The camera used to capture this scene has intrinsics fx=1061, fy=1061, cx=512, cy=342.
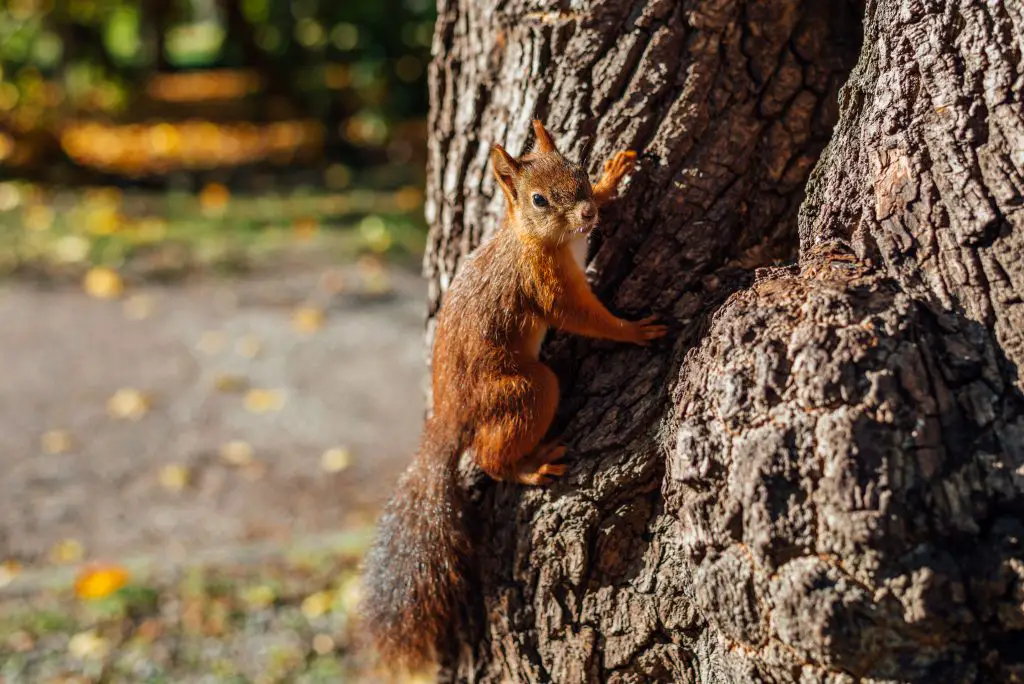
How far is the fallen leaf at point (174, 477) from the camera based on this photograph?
547cm

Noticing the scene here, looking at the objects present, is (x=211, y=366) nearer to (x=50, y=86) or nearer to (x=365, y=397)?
(x=365, y=397)

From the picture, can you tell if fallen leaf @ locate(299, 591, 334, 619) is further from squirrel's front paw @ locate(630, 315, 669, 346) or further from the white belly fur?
squirrel's front paw @ locate(630, 315, 669, 346)

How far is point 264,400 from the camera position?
6.38 meters

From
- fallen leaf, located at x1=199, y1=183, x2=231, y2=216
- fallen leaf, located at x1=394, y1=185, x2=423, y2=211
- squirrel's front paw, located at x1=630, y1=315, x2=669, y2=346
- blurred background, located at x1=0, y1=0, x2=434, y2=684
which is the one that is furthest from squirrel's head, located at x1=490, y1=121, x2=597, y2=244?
fallen leaf, located at x1=199, y1=183, x2=231, y2=216

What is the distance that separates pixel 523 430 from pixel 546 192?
1.77ft

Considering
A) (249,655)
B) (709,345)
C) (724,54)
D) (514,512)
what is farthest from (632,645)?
(249,655)

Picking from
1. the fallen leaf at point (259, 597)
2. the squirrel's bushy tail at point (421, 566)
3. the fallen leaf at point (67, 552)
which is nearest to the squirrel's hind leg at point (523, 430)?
the squirrel's bushy tail at point (421, 566)

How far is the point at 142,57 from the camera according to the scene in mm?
14312

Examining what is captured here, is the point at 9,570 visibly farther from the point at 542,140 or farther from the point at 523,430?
the point at 542,140

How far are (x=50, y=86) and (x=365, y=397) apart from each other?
7656 millimetres

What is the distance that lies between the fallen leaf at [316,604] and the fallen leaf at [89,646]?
76 cm

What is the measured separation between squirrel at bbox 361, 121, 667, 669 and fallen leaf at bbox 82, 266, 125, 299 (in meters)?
5.97

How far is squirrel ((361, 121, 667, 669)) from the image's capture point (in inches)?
93.2

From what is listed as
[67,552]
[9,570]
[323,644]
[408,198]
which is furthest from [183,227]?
[323,644]
